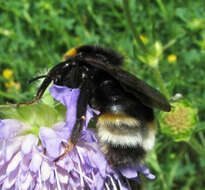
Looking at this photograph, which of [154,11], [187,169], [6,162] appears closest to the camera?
[6,162]

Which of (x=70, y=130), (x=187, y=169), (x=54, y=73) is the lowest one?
(x=187, y=169)

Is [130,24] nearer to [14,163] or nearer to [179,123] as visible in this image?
[179,123]

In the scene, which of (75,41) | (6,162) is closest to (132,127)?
(6,162)

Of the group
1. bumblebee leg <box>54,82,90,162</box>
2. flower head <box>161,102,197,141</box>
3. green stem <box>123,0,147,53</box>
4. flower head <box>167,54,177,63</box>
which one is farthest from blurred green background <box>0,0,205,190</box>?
bumblebee leg <box>54,82,90,162</box>

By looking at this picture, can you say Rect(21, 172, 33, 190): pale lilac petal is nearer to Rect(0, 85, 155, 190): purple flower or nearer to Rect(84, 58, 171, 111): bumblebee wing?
Rect(0, 85, 155, 190): purple flower

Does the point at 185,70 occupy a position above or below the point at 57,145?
below

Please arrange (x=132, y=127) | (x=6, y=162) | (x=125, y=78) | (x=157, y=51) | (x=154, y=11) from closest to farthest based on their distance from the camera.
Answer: (x=125, y=78) → (x=132, y=127) → (x=6, y=162) → (x=157, y=51) → (x=154, y=11)

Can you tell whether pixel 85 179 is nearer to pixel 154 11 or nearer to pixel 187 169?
pixel 187 169

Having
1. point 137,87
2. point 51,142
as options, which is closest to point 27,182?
point 51,142
